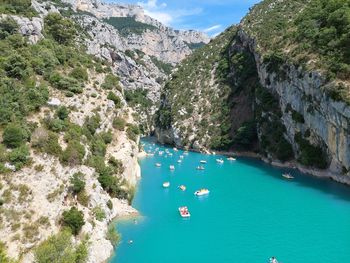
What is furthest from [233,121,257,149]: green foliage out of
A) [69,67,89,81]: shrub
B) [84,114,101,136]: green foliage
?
[84,114,101,136]: green foliage

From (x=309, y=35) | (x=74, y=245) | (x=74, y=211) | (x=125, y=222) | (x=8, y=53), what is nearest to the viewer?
(x=74, y=245)

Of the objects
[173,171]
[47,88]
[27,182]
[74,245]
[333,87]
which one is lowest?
[173,171]

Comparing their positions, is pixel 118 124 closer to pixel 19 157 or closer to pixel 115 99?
pixel 115 99

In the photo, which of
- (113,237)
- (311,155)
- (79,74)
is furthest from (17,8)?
(311,155)

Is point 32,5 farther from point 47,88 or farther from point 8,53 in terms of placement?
point 47,88

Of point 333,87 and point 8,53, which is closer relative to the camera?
point 8,53

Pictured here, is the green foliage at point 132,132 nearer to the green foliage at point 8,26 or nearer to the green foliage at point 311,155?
the green foliage at point 8,26

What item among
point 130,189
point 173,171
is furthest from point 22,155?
point 173,171
